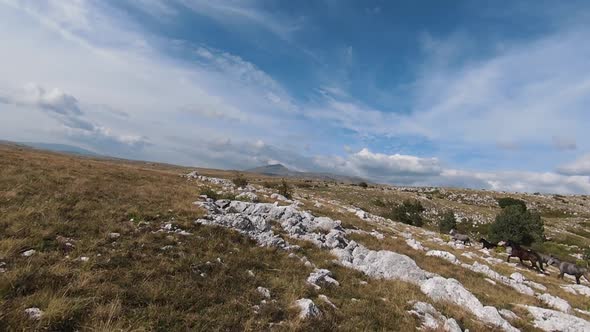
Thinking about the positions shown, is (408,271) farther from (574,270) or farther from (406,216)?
(406,216)

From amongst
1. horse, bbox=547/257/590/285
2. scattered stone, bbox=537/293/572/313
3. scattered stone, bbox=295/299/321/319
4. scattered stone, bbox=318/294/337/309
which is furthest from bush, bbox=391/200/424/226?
scattered stone, bbox=295/299/321/319

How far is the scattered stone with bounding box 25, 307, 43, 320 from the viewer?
18.1ft

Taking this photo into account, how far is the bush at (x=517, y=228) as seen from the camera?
45375 millimetres

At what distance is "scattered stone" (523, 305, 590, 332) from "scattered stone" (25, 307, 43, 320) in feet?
45.9

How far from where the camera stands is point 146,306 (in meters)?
6.93

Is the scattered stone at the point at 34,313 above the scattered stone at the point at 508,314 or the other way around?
above

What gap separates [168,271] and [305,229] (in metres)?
10.7

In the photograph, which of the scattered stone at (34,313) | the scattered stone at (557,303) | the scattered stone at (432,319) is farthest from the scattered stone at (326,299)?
the scattered stone at (557,303)

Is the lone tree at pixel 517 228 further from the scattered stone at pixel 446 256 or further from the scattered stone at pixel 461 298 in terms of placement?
the scattered stone at pixel 461 298

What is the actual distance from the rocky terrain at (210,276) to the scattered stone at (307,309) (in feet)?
0.13

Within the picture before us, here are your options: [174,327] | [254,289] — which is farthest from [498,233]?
[174,327]

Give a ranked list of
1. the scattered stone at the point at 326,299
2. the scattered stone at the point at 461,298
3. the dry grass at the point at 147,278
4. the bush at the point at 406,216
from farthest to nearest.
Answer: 1. the bush at the point at 406,216
2. the scattered stone at the point at 461,298
3. the scattered stone at the point at 326,299
4. the dry grass at the point at 147,278

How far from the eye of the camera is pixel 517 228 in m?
45.3

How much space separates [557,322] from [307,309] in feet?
31.0
